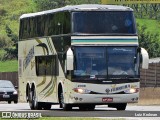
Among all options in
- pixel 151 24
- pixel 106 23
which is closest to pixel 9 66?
pixel 151 24

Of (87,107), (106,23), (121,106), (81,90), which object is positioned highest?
(106,23)

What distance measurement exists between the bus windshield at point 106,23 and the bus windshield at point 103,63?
93 centimetres

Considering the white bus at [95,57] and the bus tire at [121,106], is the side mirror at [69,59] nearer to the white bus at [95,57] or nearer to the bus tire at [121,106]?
the white bus at [95,57]

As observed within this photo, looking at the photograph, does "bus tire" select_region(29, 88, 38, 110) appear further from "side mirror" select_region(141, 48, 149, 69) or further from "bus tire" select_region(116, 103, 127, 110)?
"side mirror" select_region(141, 48, 149, 69)

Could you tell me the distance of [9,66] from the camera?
10806 centimetres

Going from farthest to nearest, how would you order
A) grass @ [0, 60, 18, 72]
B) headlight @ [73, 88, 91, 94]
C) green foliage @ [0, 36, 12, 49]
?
green foliage @ [0, 36, 12, 49] < grass @ [0, 60, 18, 72] < headlight @ [73, 88, 91, 94]

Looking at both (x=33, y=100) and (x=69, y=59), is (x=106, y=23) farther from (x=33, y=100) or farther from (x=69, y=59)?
(x=33, y=100)

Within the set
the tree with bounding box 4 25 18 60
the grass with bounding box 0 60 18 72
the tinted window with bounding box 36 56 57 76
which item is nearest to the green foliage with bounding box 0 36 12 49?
the tree with bounding box 4 25 18 60

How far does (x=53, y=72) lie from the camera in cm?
3525

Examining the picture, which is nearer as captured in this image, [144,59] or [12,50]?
[144,59]

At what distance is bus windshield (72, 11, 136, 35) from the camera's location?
1308 inches

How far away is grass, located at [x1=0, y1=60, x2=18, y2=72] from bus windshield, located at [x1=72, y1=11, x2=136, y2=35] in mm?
71203

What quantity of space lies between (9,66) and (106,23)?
247 feet

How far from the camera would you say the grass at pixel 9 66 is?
105m
